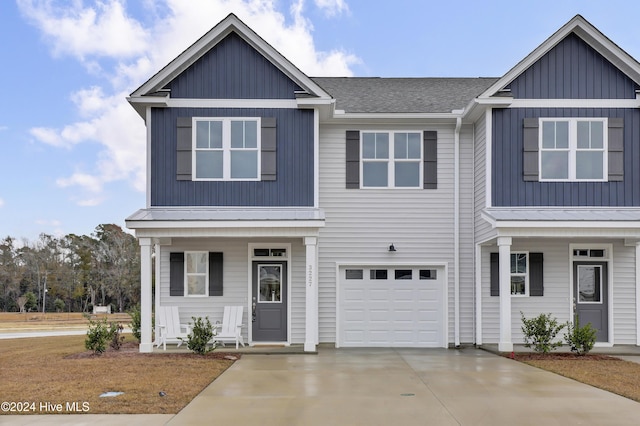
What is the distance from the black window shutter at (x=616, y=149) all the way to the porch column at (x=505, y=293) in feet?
10.4

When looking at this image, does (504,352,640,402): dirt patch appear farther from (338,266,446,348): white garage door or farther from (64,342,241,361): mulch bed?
(64,342,241,361): mulch bed

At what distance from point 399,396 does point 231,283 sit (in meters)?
7.34

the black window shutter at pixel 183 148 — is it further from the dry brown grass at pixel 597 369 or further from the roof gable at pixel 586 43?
the dry brown grass at pixel 597 369

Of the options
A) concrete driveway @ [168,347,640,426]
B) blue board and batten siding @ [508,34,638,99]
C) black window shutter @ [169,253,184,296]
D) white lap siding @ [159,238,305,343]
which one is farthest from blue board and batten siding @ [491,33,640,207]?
black window shutter @ [169,253,184,296]

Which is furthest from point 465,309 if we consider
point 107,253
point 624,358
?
point 107,253

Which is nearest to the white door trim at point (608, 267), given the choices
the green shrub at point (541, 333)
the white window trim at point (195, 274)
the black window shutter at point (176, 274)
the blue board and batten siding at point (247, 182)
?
the green shrub at point (541, 333)

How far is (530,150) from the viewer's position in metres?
15.0

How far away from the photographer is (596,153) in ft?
49.5

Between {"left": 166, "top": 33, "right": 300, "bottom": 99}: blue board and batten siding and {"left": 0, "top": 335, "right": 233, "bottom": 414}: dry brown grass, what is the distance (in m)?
6.01

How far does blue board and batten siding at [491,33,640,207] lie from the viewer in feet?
49.1

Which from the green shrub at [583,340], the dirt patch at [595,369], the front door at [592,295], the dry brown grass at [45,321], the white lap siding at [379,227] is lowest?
the dry brown grass at [45,321]

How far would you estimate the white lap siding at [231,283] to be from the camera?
15648 millimetres

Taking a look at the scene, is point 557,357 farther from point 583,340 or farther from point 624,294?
point 624,294

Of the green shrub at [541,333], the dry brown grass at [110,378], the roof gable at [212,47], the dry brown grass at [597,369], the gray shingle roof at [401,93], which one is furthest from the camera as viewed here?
the gray shingle roof at [401,93]
